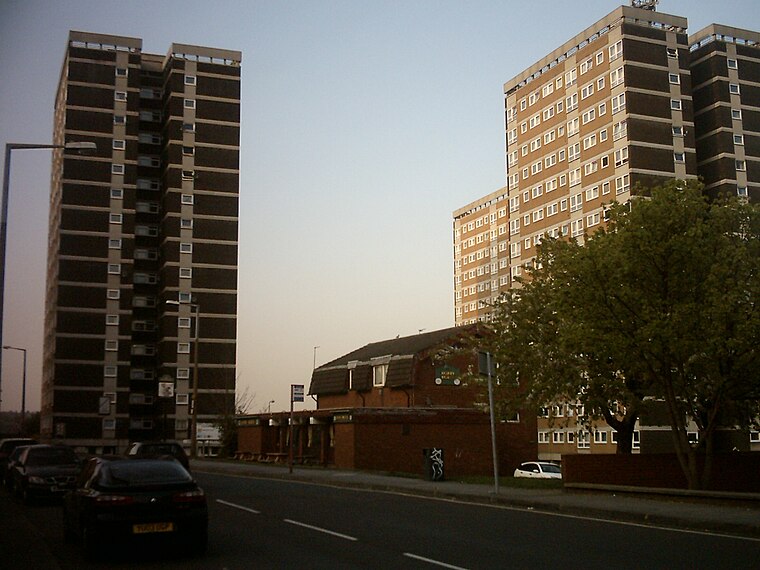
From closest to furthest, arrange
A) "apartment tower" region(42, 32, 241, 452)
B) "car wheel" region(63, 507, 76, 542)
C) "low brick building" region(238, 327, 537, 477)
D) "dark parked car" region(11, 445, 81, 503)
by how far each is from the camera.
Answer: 1. "car wheel" region(63, 507, 76, 542)
2. "dark parked car" region(11, 445, 81, 503)
3. "low brick building" region(238, 327, 537, 477)
4. "apartment tower" region(42, 32, 241, 452)

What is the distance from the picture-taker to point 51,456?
980 inches

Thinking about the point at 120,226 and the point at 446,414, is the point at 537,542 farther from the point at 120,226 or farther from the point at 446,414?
the point at 120,226

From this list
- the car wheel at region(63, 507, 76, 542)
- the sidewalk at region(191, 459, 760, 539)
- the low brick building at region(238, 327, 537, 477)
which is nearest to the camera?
the car wheel at region(63, 507, 76, 542)

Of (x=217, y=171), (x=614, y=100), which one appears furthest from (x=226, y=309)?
(x=614, y=100)

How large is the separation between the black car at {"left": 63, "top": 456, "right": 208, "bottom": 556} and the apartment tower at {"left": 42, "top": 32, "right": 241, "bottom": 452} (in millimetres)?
75853

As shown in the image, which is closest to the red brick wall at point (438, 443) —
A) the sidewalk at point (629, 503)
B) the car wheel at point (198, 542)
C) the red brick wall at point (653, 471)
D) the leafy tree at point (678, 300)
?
the sidewalk at point (629, 503)

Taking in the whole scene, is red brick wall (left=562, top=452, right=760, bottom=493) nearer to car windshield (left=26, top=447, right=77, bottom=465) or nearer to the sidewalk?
the sidewalk

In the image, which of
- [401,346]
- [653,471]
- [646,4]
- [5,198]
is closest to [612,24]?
[646,4]

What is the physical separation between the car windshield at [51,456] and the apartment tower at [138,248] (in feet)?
206

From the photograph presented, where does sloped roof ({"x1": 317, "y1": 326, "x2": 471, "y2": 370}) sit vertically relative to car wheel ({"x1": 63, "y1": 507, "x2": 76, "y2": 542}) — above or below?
above

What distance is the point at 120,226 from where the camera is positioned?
304ft

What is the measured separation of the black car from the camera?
12469 mm

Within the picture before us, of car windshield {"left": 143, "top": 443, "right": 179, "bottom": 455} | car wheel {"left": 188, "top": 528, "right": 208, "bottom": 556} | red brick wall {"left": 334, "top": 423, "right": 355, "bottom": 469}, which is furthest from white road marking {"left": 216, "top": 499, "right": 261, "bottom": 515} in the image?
red brick wall {"left": 334, "top": 423, "right": 355, "bottom": 469}

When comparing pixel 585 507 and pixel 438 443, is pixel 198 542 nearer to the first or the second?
pixel 585 507
